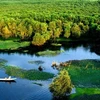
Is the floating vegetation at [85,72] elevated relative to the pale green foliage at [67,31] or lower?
lower

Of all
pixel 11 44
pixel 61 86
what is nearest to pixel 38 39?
pixel 11 44

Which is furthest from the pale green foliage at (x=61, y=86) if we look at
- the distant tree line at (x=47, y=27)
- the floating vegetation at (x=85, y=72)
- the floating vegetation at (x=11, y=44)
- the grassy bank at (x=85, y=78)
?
the distant tree line at (x=47, y=27)

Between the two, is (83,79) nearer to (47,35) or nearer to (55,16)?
(47,35)

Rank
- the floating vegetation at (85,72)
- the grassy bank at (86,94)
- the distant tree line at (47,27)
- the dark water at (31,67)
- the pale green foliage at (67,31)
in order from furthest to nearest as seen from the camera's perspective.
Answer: the pale green foliage at (67,31), the distant tree line at (47,27), the floating vegetation at (85,72), the dark water at (31,67), the grassy bank at (86,94)

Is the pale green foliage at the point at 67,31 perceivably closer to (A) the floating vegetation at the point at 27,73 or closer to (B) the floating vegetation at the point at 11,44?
(B) the floating vegetation at the point at 11,44

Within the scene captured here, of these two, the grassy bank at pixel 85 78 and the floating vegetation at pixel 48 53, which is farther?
the floating vegetation at pixel 48 53

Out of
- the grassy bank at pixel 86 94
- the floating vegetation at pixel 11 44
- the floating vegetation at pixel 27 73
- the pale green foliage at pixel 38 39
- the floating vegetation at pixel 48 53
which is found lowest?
the grassy bank at pixel 86 94
